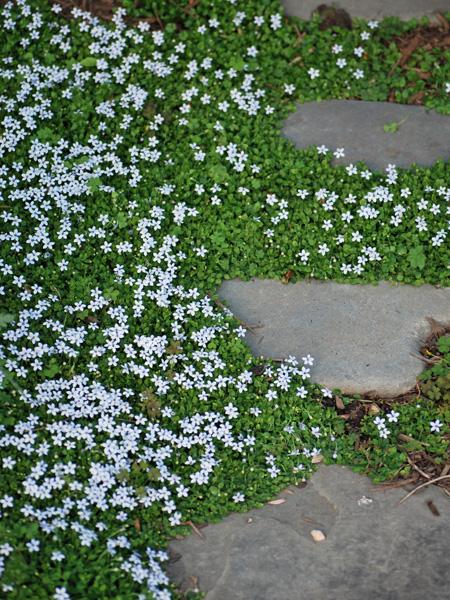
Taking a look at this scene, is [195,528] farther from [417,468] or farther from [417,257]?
[417,257]

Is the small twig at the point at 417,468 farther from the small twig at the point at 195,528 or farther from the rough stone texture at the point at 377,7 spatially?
the rough stone texture at the point at 377,7

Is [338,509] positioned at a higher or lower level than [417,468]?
lower

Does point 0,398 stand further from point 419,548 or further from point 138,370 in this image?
point 419,548

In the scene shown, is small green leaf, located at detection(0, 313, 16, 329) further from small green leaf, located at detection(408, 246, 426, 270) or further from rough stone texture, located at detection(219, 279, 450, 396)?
small green leaf, located at detection(408, 246, 426, 270)

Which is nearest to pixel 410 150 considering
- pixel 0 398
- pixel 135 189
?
pixel 135 189

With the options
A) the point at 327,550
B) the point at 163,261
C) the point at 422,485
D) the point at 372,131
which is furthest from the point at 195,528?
the point at 372,131

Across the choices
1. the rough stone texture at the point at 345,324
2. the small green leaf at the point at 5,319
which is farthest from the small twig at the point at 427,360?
the small green leaf at the point at 5,319
